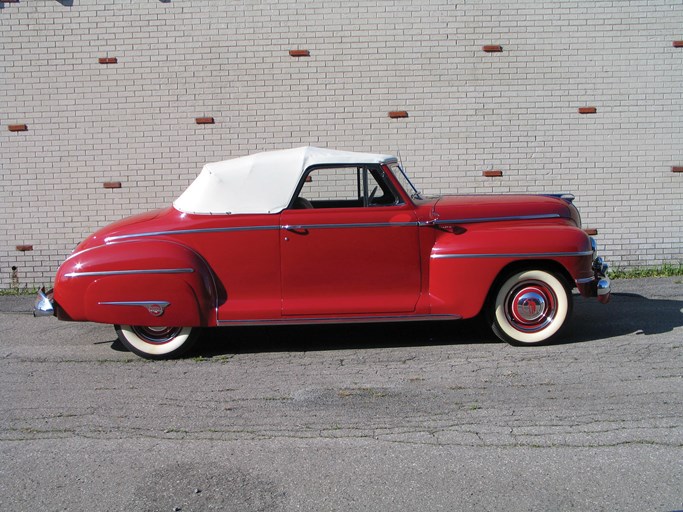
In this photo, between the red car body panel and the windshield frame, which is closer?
the red car body panel

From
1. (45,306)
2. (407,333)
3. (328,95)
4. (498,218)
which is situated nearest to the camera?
(45,306)

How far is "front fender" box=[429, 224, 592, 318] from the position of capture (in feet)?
21.9

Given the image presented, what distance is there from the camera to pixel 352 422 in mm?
5207

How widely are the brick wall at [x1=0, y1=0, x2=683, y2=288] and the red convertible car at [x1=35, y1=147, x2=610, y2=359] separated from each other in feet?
10.8

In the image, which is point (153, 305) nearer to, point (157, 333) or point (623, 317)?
point (157, 333)

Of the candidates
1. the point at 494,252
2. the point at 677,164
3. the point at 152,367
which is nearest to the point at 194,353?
the point at 152,367

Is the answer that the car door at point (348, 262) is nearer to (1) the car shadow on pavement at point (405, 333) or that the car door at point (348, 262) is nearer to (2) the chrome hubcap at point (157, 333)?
(1) the car shadow on pavement at point (405, 333)

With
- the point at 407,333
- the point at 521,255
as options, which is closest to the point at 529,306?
the point at 521,255

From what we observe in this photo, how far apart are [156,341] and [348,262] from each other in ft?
6.07

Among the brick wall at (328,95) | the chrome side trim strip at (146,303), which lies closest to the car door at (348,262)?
the chrome side trim strip at (146,303)

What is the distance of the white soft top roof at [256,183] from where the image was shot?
22.4 ft

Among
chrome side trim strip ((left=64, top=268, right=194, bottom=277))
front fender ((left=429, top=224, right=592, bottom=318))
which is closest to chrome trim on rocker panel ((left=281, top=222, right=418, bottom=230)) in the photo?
front fender ((left=429, top=224, right=592, bottom=318))

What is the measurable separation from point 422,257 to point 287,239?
119 centimetres

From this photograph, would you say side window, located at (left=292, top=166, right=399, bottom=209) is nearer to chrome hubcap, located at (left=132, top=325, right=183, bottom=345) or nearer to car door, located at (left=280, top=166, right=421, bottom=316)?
car door, located at (left=280, top=166, right=421, bottom=316)
